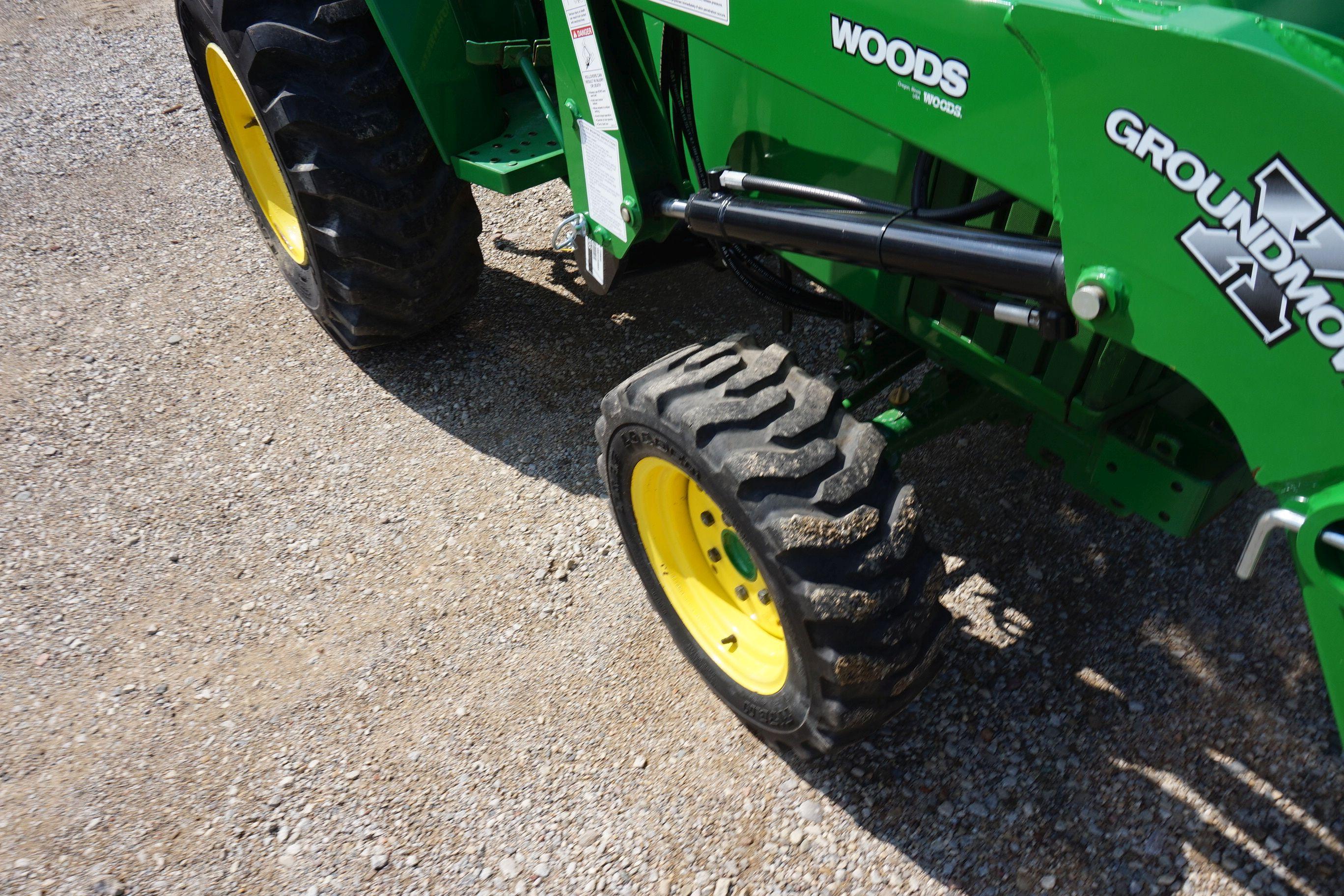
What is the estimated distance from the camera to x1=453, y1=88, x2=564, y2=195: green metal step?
292 centimetres

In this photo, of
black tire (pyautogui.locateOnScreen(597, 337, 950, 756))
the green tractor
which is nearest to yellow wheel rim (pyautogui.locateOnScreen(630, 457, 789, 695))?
the green tractor

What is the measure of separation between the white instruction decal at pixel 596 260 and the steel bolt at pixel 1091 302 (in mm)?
1493

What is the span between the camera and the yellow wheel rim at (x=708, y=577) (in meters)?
2.34

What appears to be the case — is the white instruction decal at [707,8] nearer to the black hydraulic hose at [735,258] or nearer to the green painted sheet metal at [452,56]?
the black hydraulic hose at [735,258]

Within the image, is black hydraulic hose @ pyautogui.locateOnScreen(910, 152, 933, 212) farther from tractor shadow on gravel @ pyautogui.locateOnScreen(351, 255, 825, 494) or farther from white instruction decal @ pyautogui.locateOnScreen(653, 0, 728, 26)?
tractor shadow on gravel @ pyautogui.locateOnScreen(351, 255, 825, 494)

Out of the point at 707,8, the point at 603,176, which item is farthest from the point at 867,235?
the point at 603,176

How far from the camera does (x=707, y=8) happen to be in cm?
199

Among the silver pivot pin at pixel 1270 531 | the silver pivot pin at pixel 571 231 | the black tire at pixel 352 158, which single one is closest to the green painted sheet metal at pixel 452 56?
the black tire at pixel 352 158

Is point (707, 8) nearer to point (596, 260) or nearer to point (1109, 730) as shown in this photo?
point (596, 260)

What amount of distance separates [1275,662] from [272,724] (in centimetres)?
261

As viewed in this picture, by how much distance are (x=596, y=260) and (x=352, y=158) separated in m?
0.90

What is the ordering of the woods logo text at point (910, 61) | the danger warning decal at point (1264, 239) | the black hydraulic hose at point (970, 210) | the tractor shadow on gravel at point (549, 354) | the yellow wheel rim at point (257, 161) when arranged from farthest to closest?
the yellow wheel rim at point (257, 161) < the tractor shadow on gravel at point (549, 354) < the black hydraulic hose at point (970, 210) < the woods logo text at point (910, 61) < the danger warning decal at point (1264, 239)

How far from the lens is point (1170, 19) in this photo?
1320 mm

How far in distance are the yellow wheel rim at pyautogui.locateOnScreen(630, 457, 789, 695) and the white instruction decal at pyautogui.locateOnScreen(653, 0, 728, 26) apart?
3.12ft
